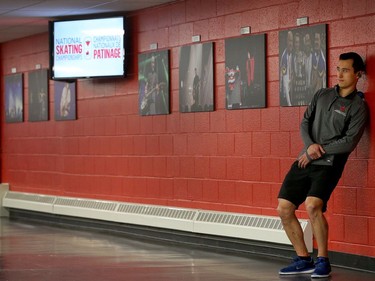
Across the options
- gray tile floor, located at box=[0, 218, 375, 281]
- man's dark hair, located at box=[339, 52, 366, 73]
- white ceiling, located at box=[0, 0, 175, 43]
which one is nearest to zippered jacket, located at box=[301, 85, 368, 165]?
man's dark hair, located at box=[339, 52, 366, 73]

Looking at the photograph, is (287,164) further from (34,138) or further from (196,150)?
(34,138)

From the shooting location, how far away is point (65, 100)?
11914 millimetres

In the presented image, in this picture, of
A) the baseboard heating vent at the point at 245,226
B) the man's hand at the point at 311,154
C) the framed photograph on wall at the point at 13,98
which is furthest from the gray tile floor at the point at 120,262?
the framed photograph on wall at the point at 13,98

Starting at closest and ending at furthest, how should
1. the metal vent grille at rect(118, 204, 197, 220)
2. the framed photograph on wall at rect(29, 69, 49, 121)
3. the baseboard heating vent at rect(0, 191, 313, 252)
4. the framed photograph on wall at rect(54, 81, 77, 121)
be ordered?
the baseboard heating vent at rect(0, 191, 313, 252)
the metal vent grille at rect(118, 204, 197, 220)
the framed photograph on wall at rect(54, 81, 77, 121)
the framed photograph on wall at rect(29, 69, 49, 121)

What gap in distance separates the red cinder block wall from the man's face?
0.75 feet

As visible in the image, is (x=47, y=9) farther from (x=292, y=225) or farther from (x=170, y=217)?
(x=292, y=225)

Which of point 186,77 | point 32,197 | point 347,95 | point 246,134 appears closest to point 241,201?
point 246,134

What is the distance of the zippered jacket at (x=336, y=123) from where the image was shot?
7023 millimetres

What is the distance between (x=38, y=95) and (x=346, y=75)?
6358mm

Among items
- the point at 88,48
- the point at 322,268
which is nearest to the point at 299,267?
the point at 322,268

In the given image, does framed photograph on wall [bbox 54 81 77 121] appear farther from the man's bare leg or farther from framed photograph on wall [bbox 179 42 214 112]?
the man's bare leg

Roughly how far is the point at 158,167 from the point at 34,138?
3320 mm

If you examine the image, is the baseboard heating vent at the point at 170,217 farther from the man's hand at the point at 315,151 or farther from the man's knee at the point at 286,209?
the man's hand at the point at 315,151

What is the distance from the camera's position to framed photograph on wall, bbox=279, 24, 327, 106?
7.77 m
